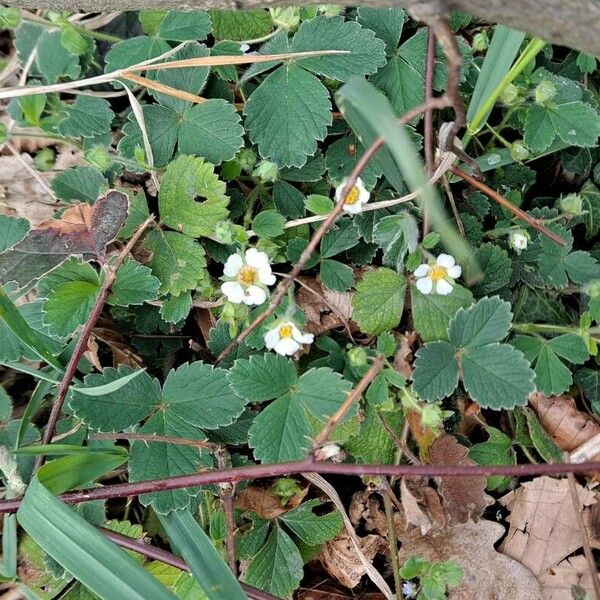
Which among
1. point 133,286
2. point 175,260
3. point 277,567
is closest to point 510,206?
point 175,260

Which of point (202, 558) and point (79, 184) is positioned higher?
point (79, 184)

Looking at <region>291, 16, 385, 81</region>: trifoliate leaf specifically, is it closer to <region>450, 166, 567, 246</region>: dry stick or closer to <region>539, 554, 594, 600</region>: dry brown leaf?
<region>450, 166, 567, 246</region>: dry stick

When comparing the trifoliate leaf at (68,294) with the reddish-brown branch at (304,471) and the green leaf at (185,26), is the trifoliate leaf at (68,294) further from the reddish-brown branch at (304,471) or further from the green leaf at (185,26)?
the green leaf at (185,26)

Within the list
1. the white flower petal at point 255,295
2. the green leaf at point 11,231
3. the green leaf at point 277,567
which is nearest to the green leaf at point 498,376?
the white flower petal at point 255,295

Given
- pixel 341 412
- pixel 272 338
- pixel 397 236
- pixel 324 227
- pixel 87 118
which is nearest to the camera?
pixel 341 412

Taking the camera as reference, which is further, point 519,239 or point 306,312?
point 306,312

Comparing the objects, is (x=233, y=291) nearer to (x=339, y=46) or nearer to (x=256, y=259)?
(x=256, y=259)
